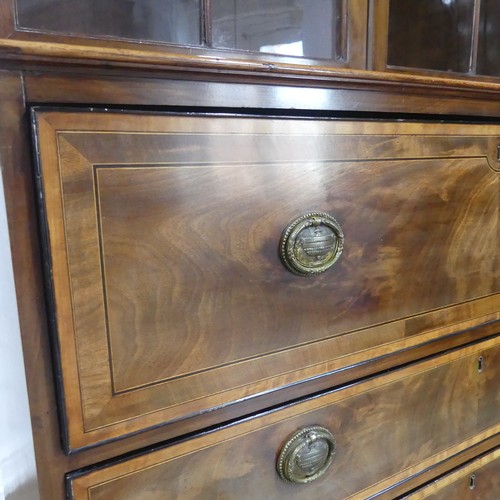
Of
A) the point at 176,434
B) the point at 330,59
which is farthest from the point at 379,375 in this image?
the point at 330,59

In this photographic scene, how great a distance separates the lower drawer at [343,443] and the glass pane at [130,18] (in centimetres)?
41

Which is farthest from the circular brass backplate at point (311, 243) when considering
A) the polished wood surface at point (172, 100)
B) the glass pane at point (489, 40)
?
the glass pane at point (489, 40)

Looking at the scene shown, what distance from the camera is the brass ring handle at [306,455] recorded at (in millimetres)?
532

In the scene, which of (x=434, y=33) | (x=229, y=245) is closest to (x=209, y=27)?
(x=229, y=245)

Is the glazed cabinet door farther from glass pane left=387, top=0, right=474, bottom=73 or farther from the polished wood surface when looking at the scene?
glass pane left=387, top=0, right=474, bottom=73

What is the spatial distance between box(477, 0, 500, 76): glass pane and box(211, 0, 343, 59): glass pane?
290 millimetres

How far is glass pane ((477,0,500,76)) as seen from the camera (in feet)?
2.25

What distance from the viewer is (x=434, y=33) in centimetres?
67

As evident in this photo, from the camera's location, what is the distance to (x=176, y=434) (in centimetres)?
47

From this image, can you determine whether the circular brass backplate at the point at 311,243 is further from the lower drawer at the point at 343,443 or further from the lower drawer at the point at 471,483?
the lower drawer at the point at 471,483


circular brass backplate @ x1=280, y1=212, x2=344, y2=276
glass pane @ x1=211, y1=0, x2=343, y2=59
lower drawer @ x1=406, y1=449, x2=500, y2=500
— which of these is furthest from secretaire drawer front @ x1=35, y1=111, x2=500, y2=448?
lower drawer @ x1=406, y1=449, x2=500, y2=500

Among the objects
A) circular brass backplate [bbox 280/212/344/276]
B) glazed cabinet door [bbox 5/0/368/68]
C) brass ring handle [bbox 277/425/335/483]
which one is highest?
glazed cabinet door [bbox 5/0/368/68]

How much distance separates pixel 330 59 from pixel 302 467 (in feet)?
1.55

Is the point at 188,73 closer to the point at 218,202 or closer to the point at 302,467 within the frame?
the point at 218,202
